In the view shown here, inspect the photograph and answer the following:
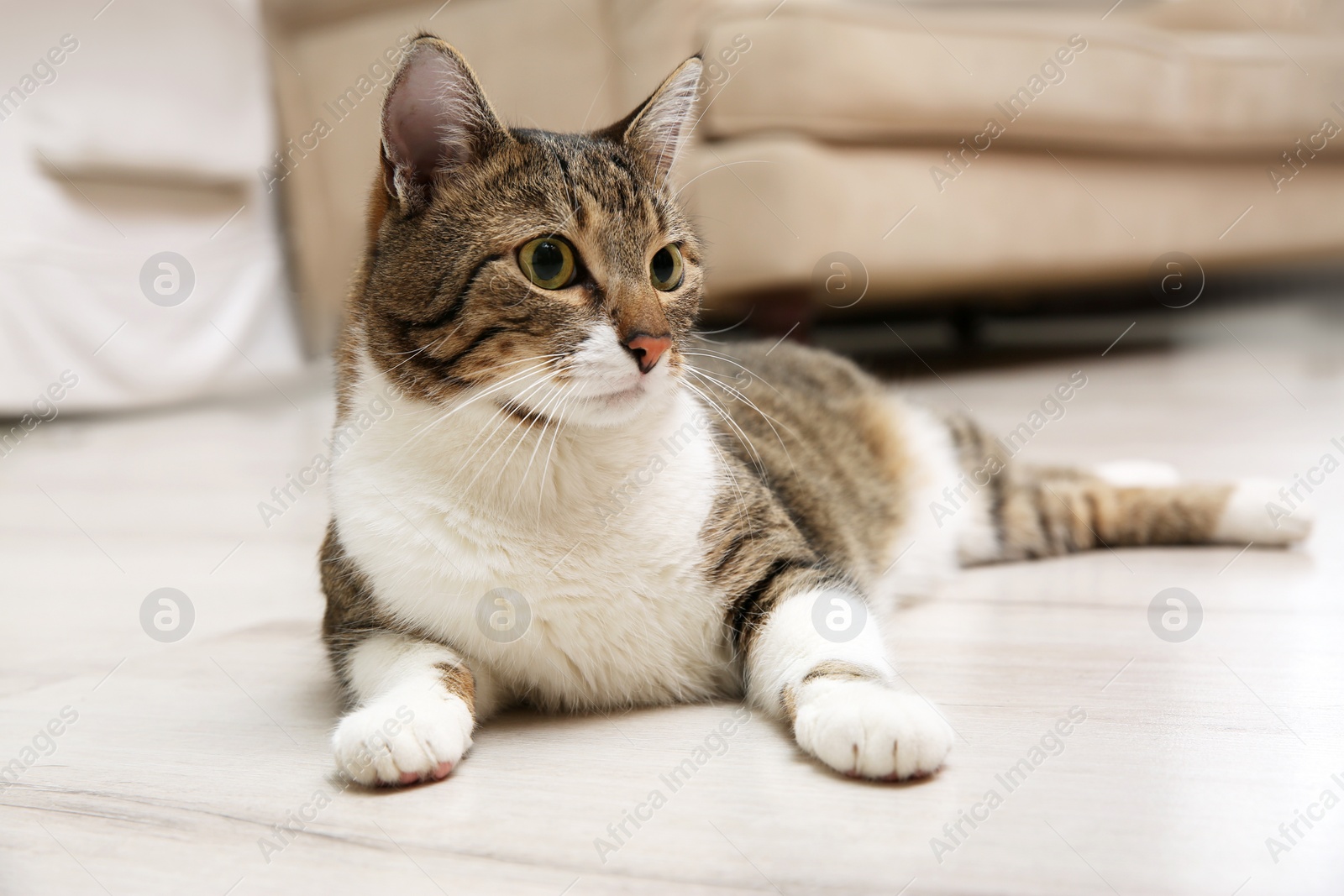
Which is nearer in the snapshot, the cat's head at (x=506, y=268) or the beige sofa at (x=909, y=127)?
the cat's head at (x=506, y=268)

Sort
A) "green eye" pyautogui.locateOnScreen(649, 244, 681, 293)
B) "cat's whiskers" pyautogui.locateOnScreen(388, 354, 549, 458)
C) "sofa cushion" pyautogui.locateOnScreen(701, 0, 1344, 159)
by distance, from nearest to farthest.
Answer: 1. "cat's whiskers" pyautogui.locateOnScreen(388, 354, 549, 458)
2. "green eye" pyautogui.locateOnScreen(649, 244, 681, 293)
3. "sofa cushion" pyautogui.locateOnScreen(701, 0, 1344, 159)

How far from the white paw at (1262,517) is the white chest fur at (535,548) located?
1207 mm

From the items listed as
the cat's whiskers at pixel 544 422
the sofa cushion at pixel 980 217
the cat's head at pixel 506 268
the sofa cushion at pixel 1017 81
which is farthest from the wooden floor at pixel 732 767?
the sofa cushion at pixel 1017 81

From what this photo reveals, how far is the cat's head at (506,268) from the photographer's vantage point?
1188mm

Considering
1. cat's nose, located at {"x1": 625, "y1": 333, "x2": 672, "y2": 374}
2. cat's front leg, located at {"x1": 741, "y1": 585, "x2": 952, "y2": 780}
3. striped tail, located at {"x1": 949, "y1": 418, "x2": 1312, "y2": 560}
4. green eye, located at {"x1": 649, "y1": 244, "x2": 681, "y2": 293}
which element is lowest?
striped tail, located at {"x1": 949, "y1": 418, "x2": 1312, "y2": 560}

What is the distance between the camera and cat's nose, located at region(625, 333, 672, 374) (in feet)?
3.87

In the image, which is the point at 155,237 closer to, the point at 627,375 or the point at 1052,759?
the point at 627,375

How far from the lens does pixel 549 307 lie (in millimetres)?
1192

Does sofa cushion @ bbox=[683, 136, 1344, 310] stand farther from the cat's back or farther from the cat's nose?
the cat's nose

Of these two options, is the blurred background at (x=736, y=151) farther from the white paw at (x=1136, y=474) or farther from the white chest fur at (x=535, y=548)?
the white chest fur at (x=535, y=548)

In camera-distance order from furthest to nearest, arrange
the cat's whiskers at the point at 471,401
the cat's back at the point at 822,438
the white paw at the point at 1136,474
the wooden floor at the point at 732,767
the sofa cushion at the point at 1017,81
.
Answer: the sofa cushion at the point at 1017,81, the white paw at the point at 1136,474, the cat's back at the point at 822,438, the cat's whiskers at the point at 471,401, the wooden floor at the point at 732,767

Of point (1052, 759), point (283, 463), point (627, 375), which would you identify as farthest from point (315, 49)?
point (1052, 759)

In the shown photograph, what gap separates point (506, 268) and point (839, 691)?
62cm

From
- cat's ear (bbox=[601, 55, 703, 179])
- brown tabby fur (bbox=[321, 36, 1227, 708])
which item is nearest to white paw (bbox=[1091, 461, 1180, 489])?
brown tabby fur (bbox=[321, 36, 1227, 708])
